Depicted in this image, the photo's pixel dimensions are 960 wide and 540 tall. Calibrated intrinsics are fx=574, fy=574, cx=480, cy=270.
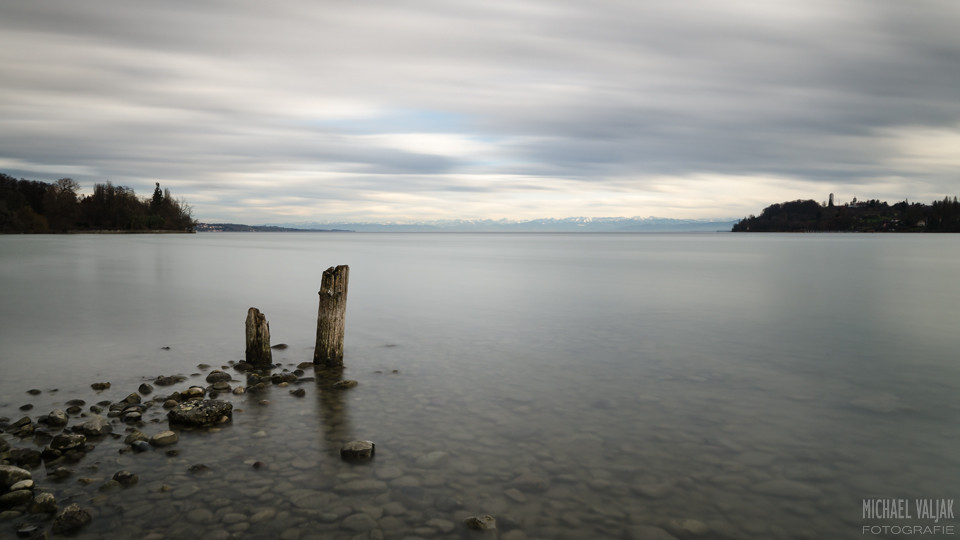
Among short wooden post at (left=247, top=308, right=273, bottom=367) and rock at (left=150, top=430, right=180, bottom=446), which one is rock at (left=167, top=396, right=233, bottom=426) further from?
short wooden post at (left=247, top=308, right=273, bottom=367)

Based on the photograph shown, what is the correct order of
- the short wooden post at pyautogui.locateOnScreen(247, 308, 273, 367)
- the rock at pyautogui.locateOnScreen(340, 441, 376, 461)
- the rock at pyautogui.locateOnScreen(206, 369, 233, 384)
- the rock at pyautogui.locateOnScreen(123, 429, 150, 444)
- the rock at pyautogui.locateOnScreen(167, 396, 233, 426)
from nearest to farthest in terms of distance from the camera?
the rock at pyautogui.locateOnScreen(340, 441, 376, 461)
the rock at pyautogui.locateOnScreen(123, 429, 150, 444)
the rock at pyautogui.locateOnScreen(167, 396, 233, 426)
the rock at pyautogui.locateOnScreen(206, 369, 233, 384)
the short wooden post at pyautogui.locateOnScreen(247, 308, 273, 367)

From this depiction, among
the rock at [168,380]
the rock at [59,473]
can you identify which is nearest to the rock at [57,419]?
the rock at [59,473]

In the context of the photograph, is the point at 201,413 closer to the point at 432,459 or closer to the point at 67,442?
the point at 67,442

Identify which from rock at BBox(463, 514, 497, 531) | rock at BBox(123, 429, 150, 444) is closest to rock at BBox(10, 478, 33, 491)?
rock at BBox(123, 429, 150, 444)

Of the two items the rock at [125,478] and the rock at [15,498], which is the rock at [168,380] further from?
the rock at [15,498]

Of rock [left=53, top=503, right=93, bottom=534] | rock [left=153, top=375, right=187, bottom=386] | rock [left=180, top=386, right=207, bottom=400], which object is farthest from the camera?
rock [left=153, top=375, right=187, bottom=386]

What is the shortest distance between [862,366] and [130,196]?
194 meters

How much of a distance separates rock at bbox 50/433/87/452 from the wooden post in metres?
5.26

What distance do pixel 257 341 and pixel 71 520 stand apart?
7.15 m

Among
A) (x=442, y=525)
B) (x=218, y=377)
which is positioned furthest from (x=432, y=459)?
(x=218, y=377)

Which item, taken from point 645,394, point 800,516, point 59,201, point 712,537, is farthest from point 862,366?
point 59,201

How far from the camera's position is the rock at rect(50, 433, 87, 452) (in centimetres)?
732

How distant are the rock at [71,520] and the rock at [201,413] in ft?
9.16

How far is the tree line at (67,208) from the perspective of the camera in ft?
488
